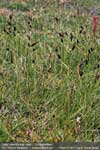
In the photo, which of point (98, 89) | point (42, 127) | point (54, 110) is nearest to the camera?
point (42, 127)

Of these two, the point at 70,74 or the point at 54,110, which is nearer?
the point at 54,110

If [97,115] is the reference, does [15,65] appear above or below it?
above

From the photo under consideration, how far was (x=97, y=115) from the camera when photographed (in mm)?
4828

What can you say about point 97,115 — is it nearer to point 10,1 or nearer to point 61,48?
point 61,48

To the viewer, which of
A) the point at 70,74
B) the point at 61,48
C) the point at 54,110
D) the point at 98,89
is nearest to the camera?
the point at 54,110

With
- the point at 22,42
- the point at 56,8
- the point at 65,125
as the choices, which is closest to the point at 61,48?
the point at 22,42

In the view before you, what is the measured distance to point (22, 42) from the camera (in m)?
6.54

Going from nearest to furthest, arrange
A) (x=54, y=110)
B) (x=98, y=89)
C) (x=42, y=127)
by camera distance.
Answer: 1. (x=42, y=127)
2. (x=54, y=110)
3. (x=98, y=89)

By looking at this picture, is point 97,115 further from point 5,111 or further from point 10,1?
point 10,1

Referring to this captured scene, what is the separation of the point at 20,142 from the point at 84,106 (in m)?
1.02

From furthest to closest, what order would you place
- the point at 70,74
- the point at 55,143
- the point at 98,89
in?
1. the point at 70,74
2. the point at 98,89
3. the point at 55,143

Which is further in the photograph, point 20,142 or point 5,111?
point 5,111

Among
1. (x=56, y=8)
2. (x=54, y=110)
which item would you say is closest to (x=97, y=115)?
(x=54, y=110)

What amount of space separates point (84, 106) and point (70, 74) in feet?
2.77
